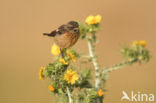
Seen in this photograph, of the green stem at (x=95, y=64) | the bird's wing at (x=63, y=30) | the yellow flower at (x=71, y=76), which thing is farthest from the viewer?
the green stem at (x=95, y=64)

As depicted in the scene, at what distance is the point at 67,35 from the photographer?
4281mm

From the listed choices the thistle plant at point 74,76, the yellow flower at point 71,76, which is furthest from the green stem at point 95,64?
the yellow flower at point 71,76

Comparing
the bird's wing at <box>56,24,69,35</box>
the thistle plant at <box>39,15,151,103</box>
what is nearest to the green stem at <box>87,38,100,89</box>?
the thistle plant at <box>39,15,151,103</box>

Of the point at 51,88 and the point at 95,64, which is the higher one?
the point at 95,64

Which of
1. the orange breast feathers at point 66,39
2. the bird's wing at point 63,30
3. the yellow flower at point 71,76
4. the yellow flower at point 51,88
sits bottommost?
the yellow flower at point 51,88

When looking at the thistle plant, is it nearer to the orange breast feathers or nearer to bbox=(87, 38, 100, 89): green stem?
bbox=(87, 38, 100, 89): green stem

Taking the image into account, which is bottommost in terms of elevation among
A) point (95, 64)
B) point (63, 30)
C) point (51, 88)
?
point (51, 88)

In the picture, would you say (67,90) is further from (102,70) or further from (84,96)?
(102,70)

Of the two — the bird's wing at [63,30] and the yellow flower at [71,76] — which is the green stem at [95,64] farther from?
the bird's wing at [63,30]

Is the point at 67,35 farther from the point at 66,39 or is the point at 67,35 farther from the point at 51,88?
the point at 51,88

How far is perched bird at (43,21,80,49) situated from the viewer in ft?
13.9

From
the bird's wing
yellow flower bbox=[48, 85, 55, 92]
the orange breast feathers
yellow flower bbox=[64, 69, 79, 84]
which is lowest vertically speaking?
yellow flower bbox=[48, 85, 55, 92]

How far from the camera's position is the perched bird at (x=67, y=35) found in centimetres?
425

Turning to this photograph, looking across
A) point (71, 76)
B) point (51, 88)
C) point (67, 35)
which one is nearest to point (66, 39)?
point (67, 35)
